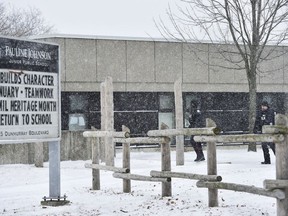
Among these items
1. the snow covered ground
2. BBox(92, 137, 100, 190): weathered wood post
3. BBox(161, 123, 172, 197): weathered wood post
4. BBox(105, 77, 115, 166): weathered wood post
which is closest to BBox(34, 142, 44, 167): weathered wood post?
the snow covered ground

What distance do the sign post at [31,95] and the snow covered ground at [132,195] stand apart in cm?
85

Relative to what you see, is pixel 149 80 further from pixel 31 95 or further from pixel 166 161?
pixel 31 95

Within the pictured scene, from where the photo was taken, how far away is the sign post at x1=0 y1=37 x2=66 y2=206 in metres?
11.0

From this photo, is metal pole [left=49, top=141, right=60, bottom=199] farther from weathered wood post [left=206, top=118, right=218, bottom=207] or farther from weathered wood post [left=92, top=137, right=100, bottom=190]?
weathered wood post [left=206, top=118, right=218, bottom=207]

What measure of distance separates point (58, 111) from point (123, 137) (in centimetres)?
183

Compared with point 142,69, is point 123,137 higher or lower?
lower

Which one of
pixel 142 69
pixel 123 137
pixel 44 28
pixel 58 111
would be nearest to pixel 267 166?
pixel 123 137

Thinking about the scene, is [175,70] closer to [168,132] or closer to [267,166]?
[267,166]

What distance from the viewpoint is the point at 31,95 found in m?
11.5

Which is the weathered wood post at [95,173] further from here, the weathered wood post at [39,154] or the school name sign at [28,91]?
the weathered wood post at [39,154]

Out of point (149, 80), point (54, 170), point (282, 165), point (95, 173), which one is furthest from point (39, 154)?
point (282, 165)

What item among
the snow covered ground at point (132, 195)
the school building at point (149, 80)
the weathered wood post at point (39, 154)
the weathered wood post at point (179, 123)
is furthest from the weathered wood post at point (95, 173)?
the school building at point (149, 80)

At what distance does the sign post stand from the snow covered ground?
848 mm

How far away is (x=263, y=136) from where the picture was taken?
9047 millimetres
